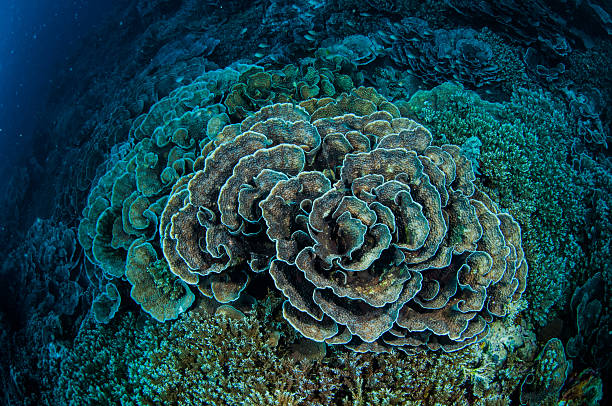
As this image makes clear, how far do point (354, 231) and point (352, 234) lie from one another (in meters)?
0.03

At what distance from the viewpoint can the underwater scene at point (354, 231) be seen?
122 inches

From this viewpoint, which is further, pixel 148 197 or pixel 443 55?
pixel 443 55

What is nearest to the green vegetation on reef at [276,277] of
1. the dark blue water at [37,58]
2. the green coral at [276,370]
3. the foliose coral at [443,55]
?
the green coral at [276,370]

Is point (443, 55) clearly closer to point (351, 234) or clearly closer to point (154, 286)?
point (351, 234)

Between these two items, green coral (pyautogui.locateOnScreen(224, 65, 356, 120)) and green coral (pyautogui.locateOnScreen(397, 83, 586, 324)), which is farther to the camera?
green coral (pyautogui.locateOnScreen(224, 65, 356, 120))

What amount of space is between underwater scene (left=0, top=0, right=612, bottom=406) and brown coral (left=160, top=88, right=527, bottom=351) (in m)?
0.02

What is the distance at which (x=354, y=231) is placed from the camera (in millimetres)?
2859

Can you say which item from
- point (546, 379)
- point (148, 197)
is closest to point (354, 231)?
point (546, 379)

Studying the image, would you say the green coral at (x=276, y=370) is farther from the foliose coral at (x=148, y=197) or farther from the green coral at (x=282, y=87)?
the green coral at (x=282, y=87)

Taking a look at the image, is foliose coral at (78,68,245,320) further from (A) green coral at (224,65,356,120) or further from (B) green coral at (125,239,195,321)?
(A) green coral at (224,65,356,120)

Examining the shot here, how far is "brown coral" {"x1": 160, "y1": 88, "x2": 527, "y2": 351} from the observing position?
9.68 feet

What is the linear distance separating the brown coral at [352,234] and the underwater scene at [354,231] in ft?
0.06

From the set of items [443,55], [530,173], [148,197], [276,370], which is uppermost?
[148,197]

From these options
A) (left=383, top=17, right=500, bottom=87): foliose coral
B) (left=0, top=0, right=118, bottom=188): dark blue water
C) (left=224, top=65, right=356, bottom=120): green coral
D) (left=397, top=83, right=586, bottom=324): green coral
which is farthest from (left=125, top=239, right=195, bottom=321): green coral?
(left=0, top=0, right=118, bottom=188): dark blue water
